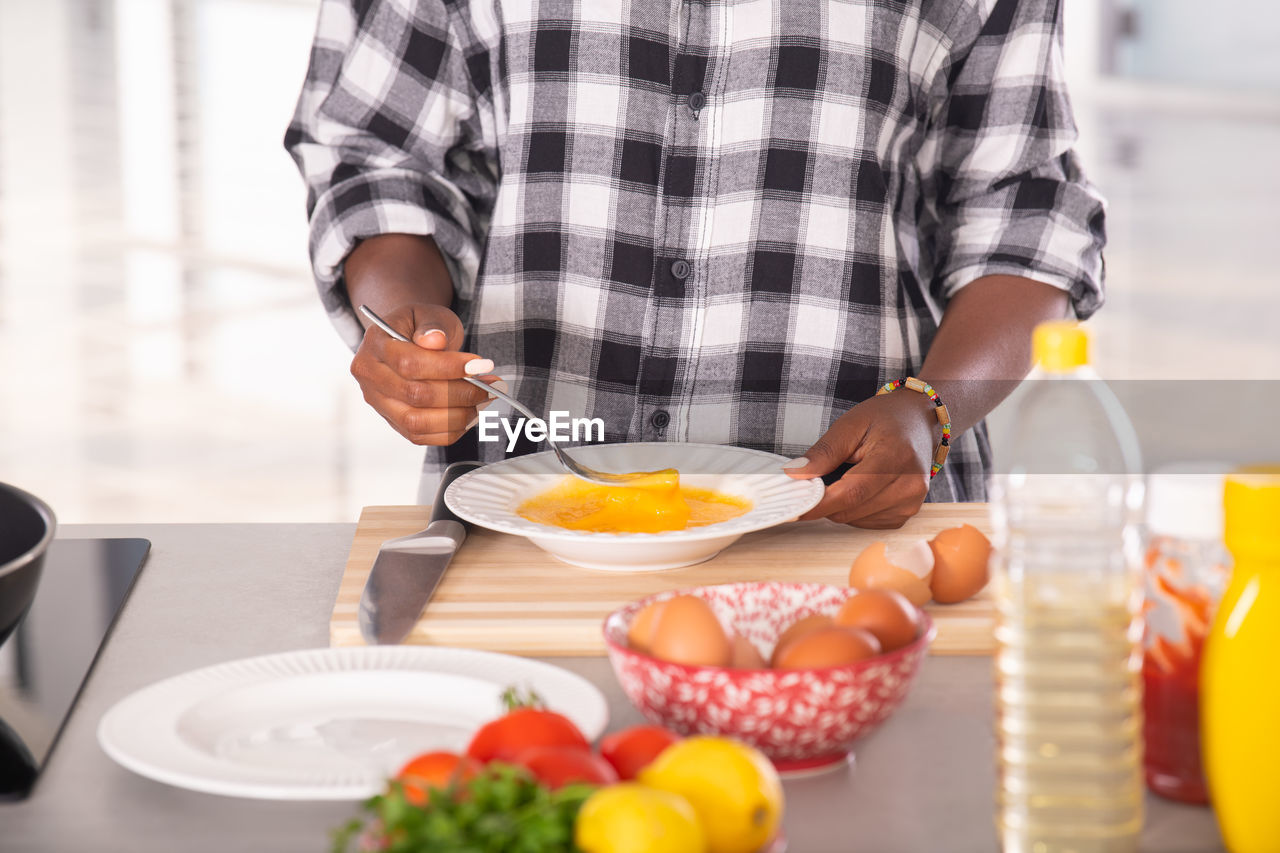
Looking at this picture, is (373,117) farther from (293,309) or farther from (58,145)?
(58,145)

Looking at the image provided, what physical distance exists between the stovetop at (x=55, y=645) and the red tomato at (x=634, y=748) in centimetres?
37

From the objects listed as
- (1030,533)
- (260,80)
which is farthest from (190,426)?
(1030,533)

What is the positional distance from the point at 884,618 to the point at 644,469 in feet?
1.97

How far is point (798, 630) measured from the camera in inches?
31.1

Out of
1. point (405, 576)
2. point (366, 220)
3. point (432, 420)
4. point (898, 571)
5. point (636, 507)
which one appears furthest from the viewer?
point (366, 220)

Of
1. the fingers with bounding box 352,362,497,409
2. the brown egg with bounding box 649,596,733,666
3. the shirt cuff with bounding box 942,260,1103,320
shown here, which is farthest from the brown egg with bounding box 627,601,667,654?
the shirt cuff with bounding box 942,260,1103,320

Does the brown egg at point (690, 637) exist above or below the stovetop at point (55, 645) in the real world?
above

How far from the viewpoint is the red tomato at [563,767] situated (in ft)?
1.95

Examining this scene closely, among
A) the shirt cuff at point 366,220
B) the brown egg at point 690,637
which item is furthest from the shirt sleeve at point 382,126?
the brown egg at point 690,637

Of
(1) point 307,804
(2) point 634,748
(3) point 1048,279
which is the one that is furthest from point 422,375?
(3) point 1048,279

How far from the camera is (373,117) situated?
1570 mm

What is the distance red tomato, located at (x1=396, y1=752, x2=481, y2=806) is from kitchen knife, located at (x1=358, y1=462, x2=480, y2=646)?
360 mm

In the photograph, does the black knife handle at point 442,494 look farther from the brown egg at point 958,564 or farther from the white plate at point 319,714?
the brown egg at point 958,564

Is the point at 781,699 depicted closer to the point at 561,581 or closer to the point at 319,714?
the point at 319,714
